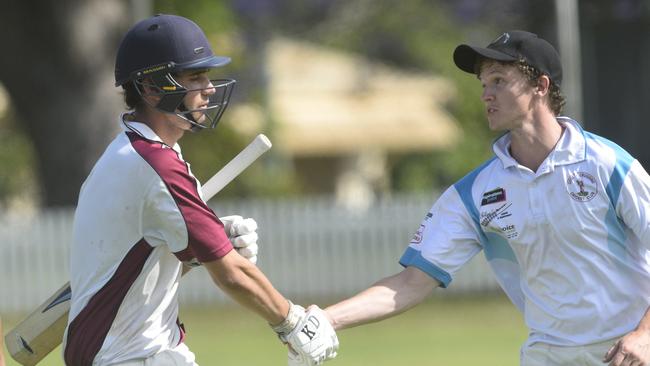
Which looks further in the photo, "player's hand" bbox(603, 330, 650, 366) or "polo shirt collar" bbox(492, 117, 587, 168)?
"polo shirt collar" bbox(492, 117, 587, 168)

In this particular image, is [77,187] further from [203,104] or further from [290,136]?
[203,104]

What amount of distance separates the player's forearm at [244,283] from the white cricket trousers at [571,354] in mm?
1071

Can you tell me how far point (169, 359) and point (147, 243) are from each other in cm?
44

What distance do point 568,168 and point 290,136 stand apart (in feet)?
79.4

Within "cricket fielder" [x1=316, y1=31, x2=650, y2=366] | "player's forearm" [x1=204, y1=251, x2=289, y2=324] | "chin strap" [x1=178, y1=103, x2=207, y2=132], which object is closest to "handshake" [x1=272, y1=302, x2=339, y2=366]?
"player's forearm" [x1=204, y1=251, x2=289, y2=324]

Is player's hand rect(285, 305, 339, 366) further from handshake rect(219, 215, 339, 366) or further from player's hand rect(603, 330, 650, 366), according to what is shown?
player's hand rect(603, 330, 650, 366)

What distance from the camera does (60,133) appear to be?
1908cm

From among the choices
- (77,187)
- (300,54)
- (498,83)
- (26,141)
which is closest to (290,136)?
(300,54)

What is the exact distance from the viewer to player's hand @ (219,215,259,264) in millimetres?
5445

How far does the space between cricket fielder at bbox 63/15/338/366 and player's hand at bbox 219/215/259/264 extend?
237mm

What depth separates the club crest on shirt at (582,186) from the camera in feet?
17.9

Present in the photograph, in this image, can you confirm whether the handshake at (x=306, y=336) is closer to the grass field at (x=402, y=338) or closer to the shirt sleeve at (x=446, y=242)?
the shirt sleeve at (x=446, y=242)

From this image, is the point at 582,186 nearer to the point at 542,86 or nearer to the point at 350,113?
the point at 542,86

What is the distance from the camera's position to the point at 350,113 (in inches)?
1224
